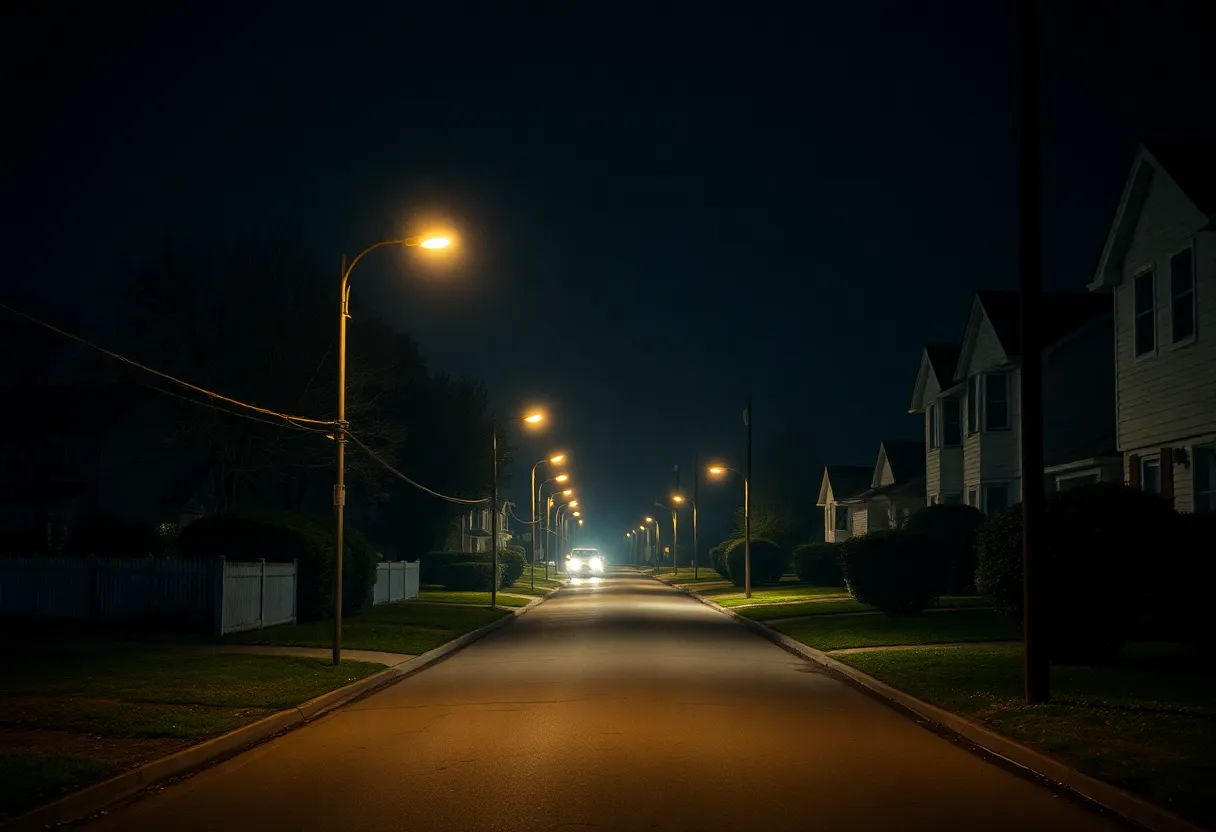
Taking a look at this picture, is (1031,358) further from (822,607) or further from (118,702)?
(822,607)

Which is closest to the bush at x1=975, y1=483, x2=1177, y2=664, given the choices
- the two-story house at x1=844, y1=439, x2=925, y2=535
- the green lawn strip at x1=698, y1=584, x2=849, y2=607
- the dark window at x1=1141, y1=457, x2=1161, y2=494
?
the dark window at x1=1141, y1=457, x2=1161, y2=494

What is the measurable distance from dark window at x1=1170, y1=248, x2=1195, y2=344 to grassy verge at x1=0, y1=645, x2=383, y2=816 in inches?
617

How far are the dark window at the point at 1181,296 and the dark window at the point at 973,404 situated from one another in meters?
17.0

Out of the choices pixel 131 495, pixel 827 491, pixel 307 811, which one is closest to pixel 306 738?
pixel 307 811

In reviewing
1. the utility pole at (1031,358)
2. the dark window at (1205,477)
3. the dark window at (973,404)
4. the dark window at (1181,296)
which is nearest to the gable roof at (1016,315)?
the dark window at (973,404)

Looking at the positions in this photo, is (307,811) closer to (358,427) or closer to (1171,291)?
(1171,291)

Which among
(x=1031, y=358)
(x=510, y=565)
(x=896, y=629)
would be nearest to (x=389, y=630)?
(x=896, y=629)

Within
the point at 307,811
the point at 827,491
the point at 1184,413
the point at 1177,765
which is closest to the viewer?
the point at 307,811

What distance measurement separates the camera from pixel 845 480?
83.4m

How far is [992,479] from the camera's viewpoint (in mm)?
39938

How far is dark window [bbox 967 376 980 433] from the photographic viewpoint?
40312 mm

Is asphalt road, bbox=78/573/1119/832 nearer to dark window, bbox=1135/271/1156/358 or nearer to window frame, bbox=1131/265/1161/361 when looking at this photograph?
window frame, bbox=1131/265/1161/361

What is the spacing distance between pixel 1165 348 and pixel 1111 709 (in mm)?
11806

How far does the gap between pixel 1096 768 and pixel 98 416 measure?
177ft
